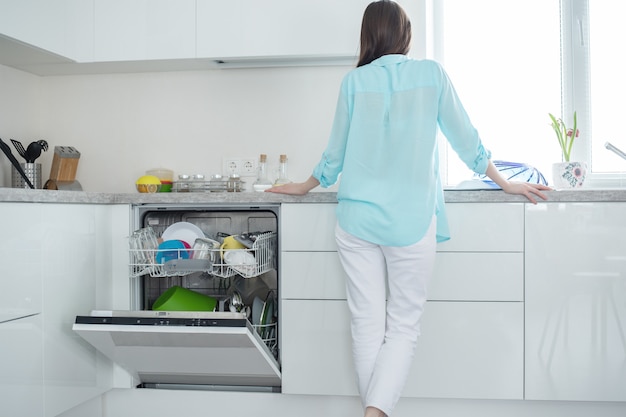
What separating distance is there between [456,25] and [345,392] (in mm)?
1707

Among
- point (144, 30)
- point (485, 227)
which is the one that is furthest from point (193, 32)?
point (485, 227)

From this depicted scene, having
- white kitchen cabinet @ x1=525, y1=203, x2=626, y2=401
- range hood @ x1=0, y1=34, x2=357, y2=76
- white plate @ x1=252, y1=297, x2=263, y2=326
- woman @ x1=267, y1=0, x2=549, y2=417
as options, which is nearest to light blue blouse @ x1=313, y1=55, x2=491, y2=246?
woman @ x1=267, y1=0, x2=549, y2=417

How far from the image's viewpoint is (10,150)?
2348 mm

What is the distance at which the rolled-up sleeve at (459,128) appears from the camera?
1.70 meters

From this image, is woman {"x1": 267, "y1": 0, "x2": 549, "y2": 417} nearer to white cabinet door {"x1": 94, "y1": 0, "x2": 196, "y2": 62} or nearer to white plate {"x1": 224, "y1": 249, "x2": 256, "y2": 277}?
white plate {"x1": 224, "y1": 249, "x2": 256, "y2": 277}

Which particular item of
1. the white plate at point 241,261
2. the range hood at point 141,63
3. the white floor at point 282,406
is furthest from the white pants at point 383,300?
the range hood at point 141,63

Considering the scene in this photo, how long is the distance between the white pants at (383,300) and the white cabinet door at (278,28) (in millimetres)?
896

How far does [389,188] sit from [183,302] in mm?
852

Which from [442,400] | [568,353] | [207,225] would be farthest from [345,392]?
[207,225]

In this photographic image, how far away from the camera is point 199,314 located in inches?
67.5

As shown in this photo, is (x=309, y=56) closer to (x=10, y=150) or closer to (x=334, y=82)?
(x=334, y=82)

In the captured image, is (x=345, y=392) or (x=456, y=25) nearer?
(x=345, y=392)

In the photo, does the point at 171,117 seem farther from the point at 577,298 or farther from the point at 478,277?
the point at 577,298

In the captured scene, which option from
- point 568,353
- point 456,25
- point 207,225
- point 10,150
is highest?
point 456,25
